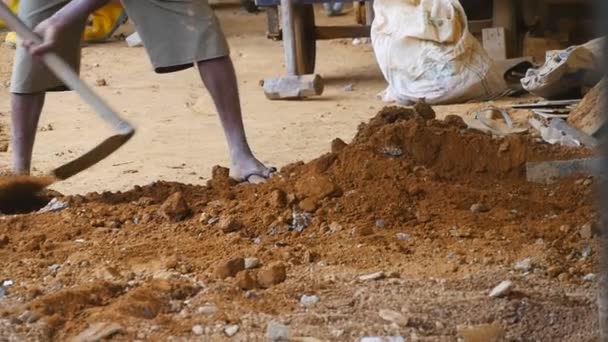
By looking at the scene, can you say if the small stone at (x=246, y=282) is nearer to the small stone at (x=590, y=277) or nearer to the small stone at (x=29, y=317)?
the small stone at (x=29, y=317)

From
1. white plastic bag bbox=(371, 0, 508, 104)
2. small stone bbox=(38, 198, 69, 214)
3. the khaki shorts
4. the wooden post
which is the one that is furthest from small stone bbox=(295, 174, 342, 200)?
the wooden post

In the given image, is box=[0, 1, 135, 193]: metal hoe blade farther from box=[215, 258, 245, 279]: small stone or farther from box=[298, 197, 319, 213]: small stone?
box=[215, 258, 245, 279]: small stone

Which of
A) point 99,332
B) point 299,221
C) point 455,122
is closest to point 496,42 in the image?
point 455,122

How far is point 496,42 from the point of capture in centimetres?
696

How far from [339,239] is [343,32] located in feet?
12.6

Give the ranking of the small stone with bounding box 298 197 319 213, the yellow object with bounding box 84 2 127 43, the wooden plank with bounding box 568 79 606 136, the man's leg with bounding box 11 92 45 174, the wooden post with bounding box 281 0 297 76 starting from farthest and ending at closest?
the yellow object with bounding box 84 2 127 43 < the wooden post with bounding box 281 0 297 76 < the wooden plank with bounding box 568 79 606 136 < the man's leg with bounding box 11 92 45 174 < the small stone with bounding box 298 197 319 213

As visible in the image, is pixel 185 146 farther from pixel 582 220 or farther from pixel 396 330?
pixel 396 330

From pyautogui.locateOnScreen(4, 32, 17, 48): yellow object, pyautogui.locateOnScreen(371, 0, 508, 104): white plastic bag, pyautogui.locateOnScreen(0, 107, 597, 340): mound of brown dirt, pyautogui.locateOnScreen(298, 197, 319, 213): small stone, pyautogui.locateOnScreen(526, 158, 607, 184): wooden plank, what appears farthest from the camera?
pyautogui.locateOnScreen(4, 32, 17, 48): yellow object

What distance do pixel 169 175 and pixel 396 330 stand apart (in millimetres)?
2329

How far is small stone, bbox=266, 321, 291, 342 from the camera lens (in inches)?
104

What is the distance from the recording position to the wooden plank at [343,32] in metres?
7.07

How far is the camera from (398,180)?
12.5 ft

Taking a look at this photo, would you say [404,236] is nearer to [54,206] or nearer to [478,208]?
[478,208]

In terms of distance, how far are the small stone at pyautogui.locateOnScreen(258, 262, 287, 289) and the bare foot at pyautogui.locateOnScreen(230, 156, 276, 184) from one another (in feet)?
3.65
